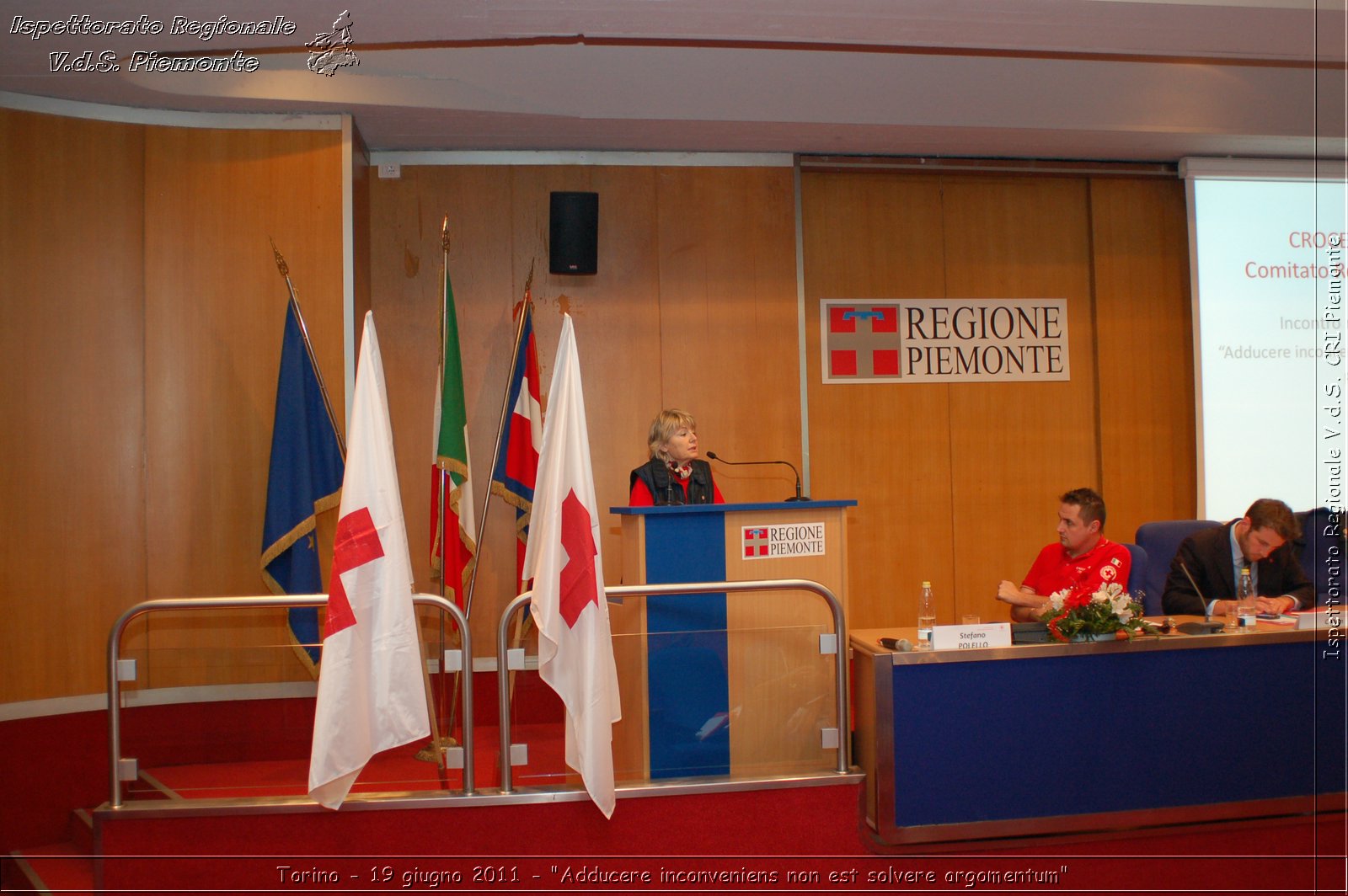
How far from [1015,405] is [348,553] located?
15.0ft

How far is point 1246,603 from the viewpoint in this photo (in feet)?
12.3

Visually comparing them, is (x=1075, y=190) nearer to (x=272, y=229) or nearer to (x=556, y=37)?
(x=556, y=37)

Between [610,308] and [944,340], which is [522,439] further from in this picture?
[944,340]

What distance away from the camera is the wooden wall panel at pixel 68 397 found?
15.4 ft

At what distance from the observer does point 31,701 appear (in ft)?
15.1

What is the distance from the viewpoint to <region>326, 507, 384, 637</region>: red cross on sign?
10.3 ft

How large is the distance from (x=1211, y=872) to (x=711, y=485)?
2.40 meters

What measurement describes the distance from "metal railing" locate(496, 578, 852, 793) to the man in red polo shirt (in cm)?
96

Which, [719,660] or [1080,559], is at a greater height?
[1080,559]

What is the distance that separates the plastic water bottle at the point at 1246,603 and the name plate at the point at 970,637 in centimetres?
94

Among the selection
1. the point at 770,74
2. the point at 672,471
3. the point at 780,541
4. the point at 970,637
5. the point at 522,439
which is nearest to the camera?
the point at 970,637

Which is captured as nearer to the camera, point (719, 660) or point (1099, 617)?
point (719, 660)

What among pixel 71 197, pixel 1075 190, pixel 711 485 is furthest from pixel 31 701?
pixel 1075 190

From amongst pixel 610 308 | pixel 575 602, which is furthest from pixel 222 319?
pixel 575 602
